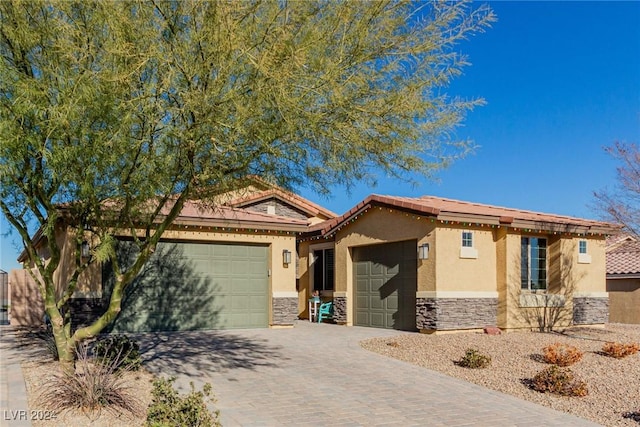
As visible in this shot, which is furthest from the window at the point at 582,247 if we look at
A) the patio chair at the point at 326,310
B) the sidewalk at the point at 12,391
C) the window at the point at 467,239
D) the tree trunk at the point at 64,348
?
the sidewalk at the point at 12,391

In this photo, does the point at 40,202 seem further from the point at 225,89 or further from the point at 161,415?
the point at 161,415

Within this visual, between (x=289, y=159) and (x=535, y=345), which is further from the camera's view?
(x=535, y=345)

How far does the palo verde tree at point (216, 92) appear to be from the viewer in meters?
6.76

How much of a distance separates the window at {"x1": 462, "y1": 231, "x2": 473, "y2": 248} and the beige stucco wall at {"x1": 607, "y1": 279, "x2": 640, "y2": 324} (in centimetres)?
1041

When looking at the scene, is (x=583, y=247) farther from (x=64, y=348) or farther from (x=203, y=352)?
(x=64, y=348)

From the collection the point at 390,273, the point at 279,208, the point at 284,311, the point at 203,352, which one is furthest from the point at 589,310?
the point at 279,208

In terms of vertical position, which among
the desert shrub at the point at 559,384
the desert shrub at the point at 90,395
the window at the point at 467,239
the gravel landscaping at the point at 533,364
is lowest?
the gravel landscaping at the point at 533,364

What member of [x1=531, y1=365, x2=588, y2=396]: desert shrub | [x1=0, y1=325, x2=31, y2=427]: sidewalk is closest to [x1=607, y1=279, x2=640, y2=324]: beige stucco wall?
[x1=531, y1=365, x2=588, y2=396]: desert shrub

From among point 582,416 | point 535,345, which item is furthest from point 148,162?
point 535,345

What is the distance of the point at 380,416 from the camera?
24.0ft

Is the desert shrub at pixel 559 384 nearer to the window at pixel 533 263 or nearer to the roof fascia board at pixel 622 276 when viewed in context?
the window at pixel 533 263

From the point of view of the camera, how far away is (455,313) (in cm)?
1493

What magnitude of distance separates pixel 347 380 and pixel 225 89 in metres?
5.10

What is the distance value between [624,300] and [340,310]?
11.9 m
